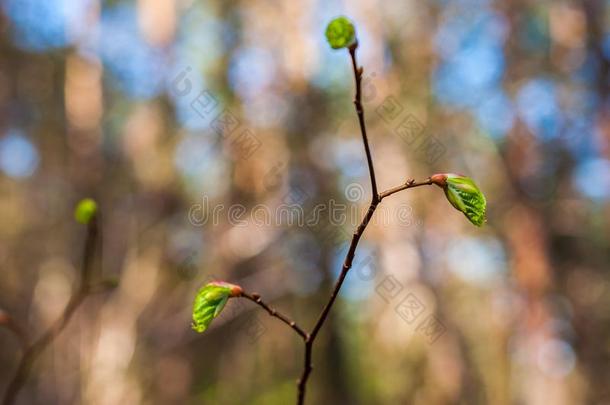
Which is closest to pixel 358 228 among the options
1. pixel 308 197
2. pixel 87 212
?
pixel 87 212

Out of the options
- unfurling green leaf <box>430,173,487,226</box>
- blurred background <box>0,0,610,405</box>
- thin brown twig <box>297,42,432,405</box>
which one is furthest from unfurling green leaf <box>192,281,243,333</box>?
blurred background <box>0,0,610,405</box>

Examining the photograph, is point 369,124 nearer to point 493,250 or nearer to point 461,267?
point 493,250

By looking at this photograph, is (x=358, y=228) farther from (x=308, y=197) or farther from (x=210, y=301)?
(x=308, y=197)

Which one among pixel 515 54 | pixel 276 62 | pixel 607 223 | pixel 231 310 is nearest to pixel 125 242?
pixel 231 310

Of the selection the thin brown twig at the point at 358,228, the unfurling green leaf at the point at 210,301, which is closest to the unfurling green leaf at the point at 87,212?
the unfurling green leaf at the point at 210,301

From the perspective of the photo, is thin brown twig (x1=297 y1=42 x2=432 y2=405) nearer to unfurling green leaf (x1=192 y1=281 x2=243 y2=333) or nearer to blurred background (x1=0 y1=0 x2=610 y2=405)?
unfurling green leaf (x1=192 y1=281 x2=243 y2=333)

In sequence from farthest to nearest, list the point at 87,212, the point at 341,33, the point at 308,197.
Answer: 1. the point at 308,197
2. the point at 87,212
3. the point at 341,33
